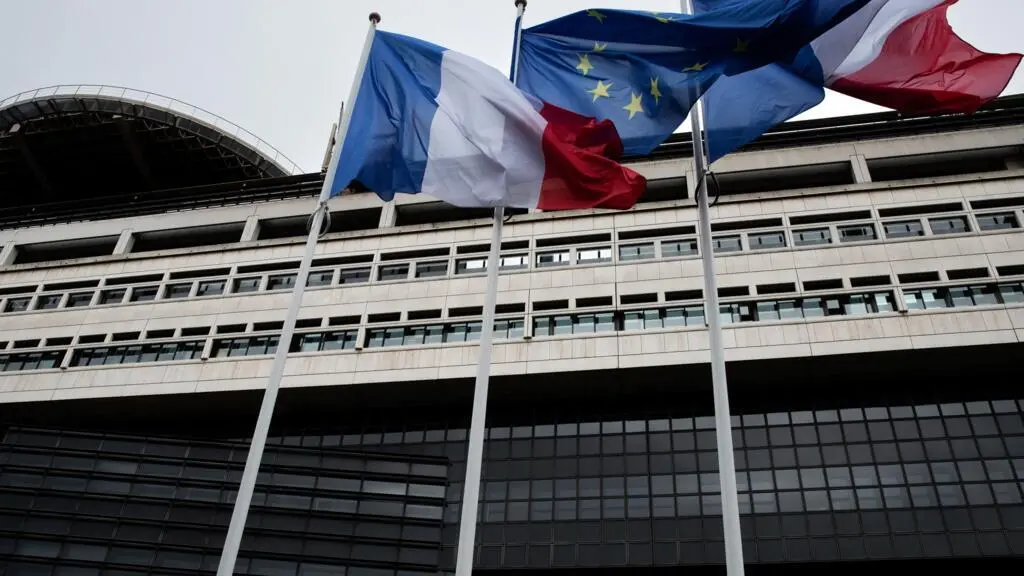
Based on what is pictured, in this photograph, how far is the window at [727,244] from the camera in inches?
1577

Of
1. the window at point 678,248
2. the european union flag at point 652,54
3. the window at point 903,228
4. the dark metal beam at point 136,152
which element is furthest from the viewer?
the dark metal beam at point 136,152

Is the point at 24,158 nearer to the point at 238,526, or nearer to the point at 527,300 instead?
the point at 527,300

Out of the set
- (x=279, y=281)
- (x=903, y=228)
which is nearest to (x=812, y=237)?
(x=903, y=228)

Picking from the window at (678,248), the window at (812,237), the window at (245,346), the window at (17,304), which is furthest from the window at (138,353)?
the window at (812,237)

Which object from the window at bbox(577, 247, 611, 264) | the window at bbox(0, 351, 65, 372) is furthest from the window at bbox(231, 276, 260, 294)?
the window at bbox(577, 247, 611, 264)

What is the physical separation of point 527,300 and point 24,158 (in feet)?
136

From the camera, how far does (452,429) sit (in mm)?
38250

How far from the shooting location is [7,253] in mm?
53750

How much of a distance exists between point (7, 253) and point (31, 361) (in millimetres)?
12259

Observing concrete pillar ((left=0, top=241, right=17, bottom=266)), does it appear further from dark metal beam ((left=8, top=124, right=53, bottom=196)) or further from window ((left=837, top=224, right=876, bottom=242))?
window ((left=837, top=224, right=876, bottom=242))

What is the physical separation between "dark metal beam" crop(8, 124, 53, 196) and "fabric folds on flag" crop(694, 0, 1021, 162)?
56621 millimetres

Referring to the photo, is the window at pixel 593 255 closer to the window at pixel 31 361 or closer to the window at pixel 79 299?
the window at pixel 79 299

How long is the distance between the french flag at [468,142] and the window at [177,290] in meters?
32.1

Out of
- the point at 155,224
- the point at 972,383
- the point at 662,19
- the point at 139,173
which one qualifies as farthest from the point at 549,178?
the point at 139,173
